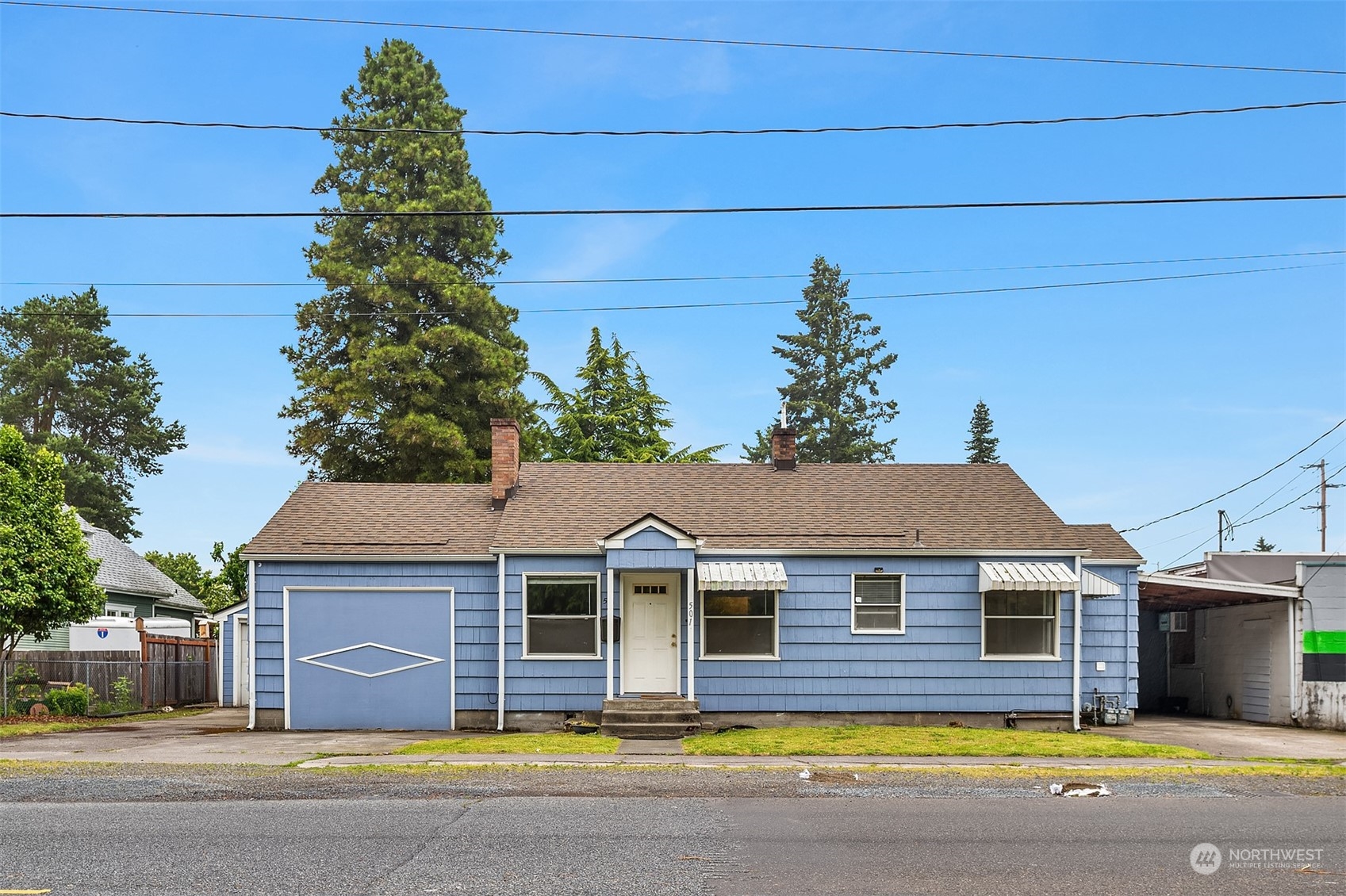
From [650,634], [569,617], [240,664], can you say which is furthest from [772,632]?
[240,664]

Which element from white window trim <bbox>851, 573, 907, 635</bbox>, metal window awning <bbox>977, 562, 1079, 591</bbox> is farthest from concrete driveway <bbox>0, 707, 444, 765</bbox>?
metal window awning <bbox>977, 562, 1079, 591</bbox>

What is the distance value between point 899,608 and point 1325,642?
8.77 m

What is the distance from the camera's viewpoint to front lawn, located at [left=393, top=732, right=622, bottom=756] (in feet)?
52.8

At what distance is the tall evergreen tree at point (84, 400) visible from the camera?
5256cm

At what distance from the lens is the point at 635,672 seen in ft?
66.4

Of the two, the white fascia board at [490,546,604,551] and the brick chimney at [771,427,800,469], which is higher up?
the brick chimney at [771,427,800,469]

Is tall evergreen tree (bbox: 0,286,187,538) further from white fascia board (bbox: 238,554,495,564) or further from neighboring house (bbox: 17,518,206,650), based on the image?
white fascia board (bbox: 238,554,495,564)

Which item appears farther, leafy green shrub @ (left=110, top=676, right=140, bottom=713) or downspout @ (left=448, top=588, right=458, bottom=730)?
leafy green shrub @ (left=110, top=676, right=140, bottom=713)

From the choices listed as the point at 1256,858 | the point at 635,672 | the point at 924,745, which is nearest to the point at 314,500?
the point at 635,672

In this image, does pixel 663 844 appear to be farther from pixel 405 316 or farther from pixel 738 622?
pixel 405 316

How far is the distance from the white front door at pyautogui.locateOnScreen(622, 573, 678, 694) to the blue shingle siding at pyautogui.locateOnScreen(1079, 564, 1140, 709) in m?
7.66

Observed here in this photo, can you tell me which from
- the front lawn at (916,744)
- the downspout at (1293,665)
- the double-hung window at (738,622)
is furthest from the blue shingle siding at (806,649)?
the downspout at (1293,665)

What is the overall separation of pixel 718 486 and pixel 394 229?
68.8ft

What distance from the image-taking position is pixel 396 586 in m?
20.2
